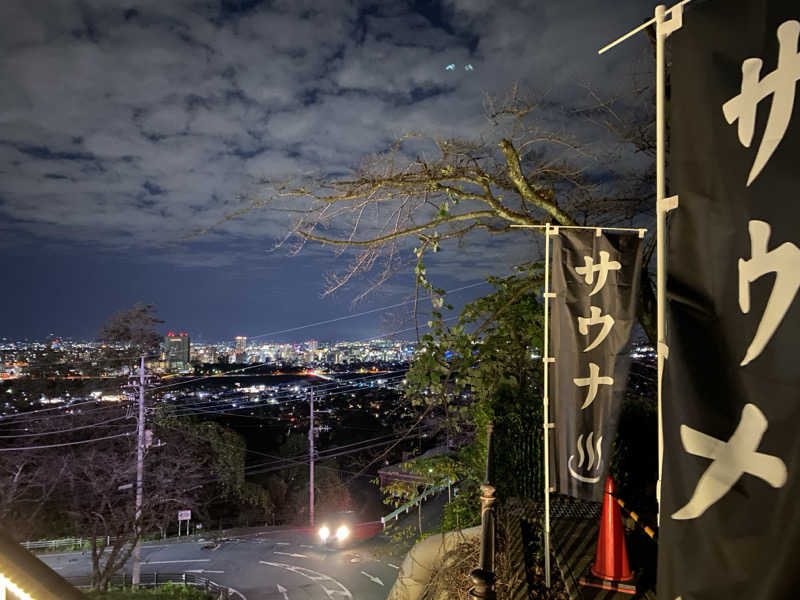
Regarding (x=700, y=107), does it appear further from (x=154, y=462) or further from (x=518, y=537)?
(x=154, y=462)

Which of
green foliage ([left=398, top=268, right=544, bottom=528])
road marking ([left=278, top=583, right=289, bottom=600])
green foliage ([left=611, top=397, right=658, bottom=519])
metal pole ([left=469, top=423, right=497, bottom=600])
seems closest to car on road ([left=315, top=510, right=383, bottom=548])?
road marking ([left=278, top=583, right=289, bottom=600])

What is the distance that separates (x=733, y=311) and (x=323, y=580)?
735 inches

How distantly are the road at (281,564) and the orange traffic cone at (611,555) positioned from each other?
9.19m

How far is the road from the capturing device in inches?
623

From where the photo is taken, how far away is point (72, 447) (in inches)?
722

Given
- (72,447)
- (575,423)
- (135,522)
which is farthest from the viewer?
(72,447)

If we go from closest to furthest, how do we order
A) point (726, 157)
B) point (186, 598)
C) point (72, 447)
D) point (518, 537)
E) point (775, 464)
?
1. point (775, 464)
2. point (726, 157)
3. point (518, 537)
4. point (186, 598)
5. point (72, 447)

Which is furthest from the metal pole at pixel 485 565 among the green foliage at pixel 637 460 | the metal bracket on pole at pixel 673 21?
the green foliage at pixel 637 460

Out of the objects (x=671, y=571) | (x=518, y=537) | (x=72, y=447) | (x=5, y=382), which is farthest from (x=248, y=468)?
(x=671, y=571)

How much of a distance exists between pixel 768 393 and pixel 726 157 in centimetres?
70

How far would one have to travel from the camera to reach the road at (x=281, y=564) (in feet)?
51.9

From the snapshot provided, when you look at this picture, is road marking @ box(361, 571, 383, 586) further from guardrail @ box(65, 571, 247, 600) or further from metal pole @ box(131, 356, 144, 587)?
metal pole @ box(131, 356, 144, 587)

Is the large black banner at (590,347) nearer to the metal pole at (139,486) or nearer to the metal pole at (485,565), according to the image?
the metal pole at (485,565)

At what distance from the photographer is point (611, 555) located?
4441 mm
